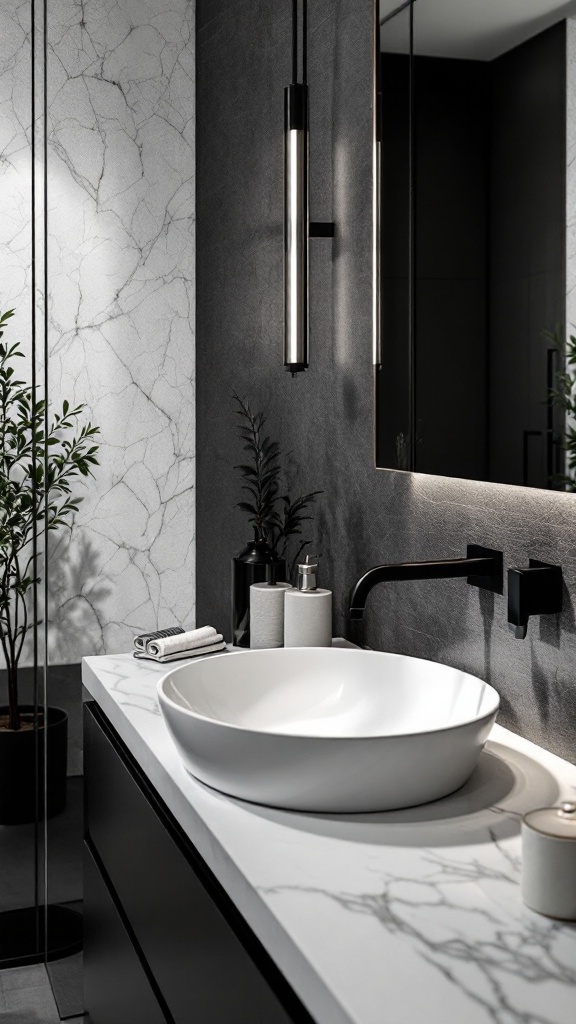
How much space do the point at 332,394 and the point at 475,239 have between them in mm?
600

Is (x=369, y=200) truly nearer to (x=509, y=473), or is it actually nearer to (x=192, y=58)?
(x=509, y=473)

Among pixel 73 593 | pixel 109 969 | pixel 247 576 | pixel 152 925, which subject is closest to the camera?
pixel 152 925

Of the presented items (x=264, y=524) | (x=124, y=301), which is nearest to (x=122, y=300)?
(x=124, y=301)

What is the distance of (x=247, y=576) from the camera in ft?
6.08

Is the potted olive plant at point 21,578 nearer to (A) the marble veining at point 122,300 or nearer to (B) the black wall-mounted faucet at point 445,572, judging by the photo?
(A) the marble veining at point 122,300

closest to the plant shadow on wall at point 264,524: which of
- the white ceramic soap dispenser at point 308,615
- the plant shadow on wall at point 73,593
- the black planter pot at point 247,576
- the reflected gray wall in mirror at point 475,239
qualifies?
the black planter pot at point 247,576

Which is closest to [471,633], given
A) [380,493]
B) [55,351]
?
[380,493]

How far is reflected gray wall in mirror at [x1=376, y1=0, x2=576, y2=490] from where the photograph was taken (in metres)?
1.22

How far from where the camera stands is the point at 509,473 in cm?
133

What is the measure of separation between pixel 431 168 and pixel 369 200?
0.86 feet

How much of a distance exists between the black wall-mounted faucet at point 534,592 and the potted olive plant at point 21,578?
1.23 m

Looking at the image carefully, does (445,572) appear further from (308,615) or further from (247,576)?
(247,576)

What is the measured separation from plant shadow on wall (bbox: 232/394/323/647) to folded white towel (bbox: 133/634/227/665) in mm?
74

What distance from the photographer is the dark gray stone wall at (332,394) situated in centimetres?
134
